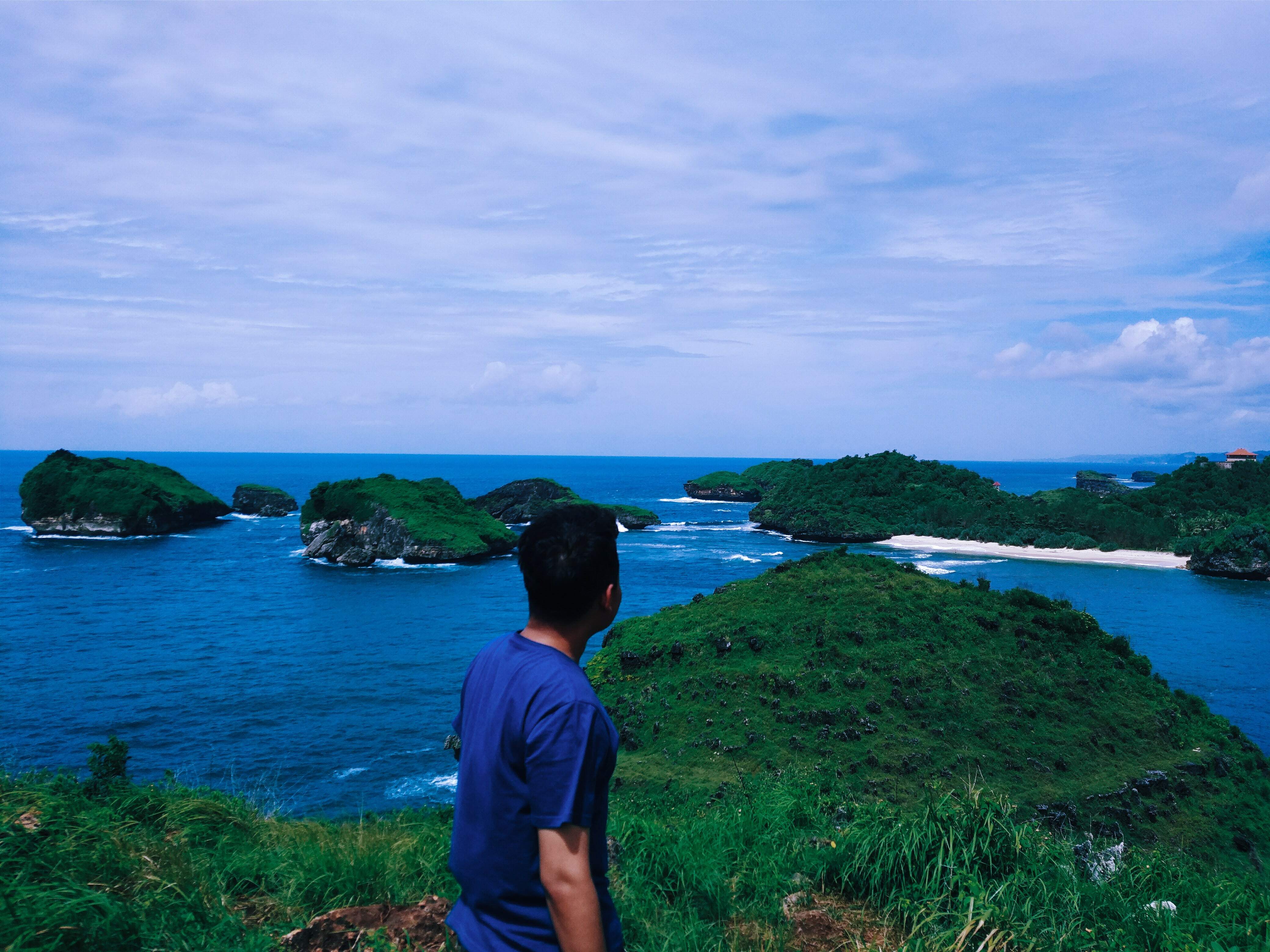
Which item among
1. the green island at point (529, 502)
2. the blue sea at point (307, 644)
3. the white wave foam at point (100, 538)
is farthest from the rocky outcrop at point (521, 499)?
the white wave foam at point (100, 538)

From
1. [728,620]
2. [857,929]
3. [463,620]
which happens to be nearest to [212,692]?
[463,620]

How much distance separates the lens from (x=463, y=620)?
46188mm

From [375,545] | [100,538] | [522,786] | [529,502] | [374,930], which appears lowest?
[100,538]

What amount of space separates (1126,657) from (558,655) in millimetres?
29082

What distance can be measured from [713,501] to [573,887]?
499ft

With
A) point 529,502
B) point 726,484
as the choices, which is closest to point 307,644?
point 529,502

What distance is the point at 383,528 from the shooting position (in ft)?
232

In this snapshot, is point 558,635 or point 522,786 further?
point 558,635

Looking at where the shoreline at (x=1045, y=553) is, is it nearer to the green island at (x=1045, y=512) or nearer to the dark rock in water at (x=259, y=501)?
the green island at (x=1045, y=512)

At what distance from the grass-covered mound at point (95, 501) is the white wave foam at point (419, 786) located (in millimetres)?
80321

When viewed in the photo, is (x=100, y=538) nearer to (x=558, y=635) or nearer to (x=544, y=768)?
(x=558, y=635)

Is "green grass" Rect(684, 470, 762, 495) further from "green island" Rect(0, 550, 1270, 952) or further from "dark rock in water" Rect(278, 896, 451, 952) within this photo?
"dark rock in water" Rect(278, 896, 451, 952)

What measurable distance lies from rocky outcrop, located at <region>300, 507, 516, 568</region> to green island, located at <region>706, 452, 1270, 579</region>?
47.4 meters

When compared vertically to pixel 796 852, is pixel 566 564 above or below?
above
